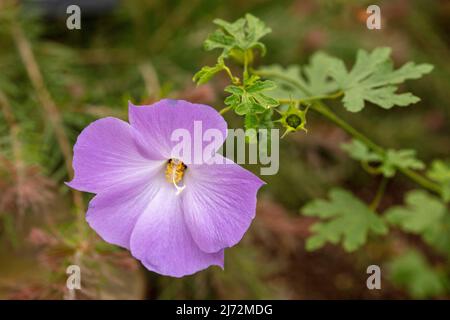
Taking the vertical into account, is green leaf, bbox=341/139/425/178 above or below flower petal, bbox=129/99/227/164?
above

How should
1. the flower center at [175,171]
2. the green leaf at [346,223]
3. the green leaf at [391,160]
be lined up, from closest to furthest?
the flower center at [175,171], the green leaf at [391,160], the green leaf at [346,223]

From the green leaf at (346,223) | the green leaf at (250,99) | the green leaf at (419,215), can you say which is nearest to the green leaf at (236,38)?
the green leaf at (250,99)

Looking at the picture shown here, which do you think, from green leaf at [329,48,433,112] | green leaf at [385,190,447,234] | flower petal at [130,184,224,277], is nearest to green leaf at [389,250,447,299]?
green leaf at [385,190,447,234]

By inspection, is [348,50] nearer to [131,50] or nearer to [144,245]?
[131,50]

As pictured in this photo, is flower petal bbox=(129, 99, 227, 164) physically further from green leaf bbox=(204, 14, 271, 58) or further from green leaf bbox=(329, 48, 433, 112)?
green leaf bbox=(329, 48, 433, 112)

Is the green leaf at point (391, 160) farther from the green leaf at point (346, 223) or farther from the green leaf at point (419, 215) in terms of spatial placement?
the green leaf at point (419, 215)

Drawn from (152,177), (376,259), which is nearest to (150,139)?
(152,177)

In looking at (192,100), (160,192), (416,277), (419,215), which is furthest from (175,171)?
(416,277)
